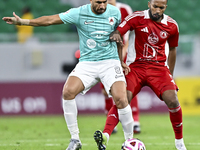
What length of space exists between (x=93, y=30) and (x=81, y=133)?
8.93 feet

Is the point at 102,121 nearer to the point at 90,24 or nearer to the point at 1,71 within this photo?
the point at 1,71

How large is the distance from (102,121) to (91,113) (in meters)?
A: 1.39

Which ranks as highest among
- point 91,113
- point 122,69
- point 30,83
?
point 122,69

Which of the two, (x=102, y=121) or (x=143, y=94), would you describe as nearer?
(x=102, y=121)

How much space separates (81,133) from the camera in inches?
289

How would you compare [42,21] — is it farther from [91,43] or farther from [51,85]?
[51,85]

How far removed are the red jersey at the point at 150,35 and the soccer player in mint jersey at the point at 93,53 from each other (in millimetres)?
284

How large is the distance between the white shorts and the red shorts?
0.23 m

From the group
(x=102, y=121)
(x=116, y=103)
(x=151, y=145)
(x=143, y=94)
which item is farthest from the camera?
(x=143, y=94)

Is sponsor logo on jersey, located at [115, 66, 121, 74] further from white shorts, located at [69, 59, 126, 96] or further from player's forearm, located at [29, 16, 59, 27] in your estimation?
player's forearm, located at [29, 16, 59, 27]

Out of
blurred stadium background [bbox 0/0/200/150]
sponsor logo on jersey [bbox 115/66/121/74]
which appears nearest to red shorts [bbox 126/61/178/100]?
sponsor logo on jersey [bbox 115/66/121/74]

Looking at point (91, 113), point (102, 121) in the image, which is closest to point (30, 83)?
point (91, 113)

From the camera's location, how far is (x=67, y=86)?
16.5 feet

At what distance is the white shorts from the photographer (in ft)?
16.9
